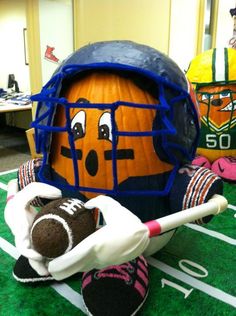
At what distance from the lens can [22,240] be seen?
631 mm

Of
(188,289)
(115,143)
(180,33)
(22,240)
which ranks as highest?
(180,33)

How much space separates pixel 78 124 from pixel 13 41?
11.0ft

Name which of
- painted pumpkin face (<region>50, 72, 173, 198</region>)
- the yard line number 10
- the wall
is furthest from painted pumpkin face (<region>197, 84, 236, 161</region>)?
the wall

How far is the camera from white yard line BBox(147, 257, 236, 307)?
0.84m

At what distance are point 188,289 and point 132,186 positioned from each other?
34cm

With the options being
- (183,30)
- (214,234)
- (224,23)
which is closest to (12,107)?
(183,30)

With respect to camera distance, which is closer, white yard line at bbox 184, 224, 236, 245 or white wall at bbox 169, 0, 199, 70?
white yard line at bbox 184, 224, 236, 245

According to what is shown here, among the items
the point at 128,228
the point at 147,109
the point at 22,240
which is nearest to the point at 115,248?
the point at 128,228

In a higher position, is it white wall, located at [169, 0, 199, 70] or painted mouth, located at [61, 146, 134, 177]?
white wall, located at [169, 0, 199, 70]

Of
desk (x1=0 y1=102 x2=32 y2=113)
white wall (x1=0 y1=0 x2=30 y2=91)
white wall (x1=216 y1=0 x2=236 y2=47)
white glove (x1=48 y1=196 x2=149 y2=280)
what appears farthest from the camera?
white wall (x1=0 y1=0 x2=30 y2=91)

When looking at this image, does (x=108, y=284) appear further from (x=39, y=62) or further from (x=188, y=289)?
(x=39, y=62)

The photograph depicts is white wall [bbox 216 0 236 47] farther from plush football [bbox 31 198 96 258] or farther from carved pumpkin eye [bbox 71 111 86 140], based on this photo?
plush football [bbox 31 198 96 258]

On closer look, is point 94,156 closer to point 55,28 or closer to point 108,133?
point 108,133

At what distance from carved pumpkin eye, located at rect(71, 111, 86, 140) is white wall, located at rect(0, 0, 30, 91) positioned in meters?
3.08
